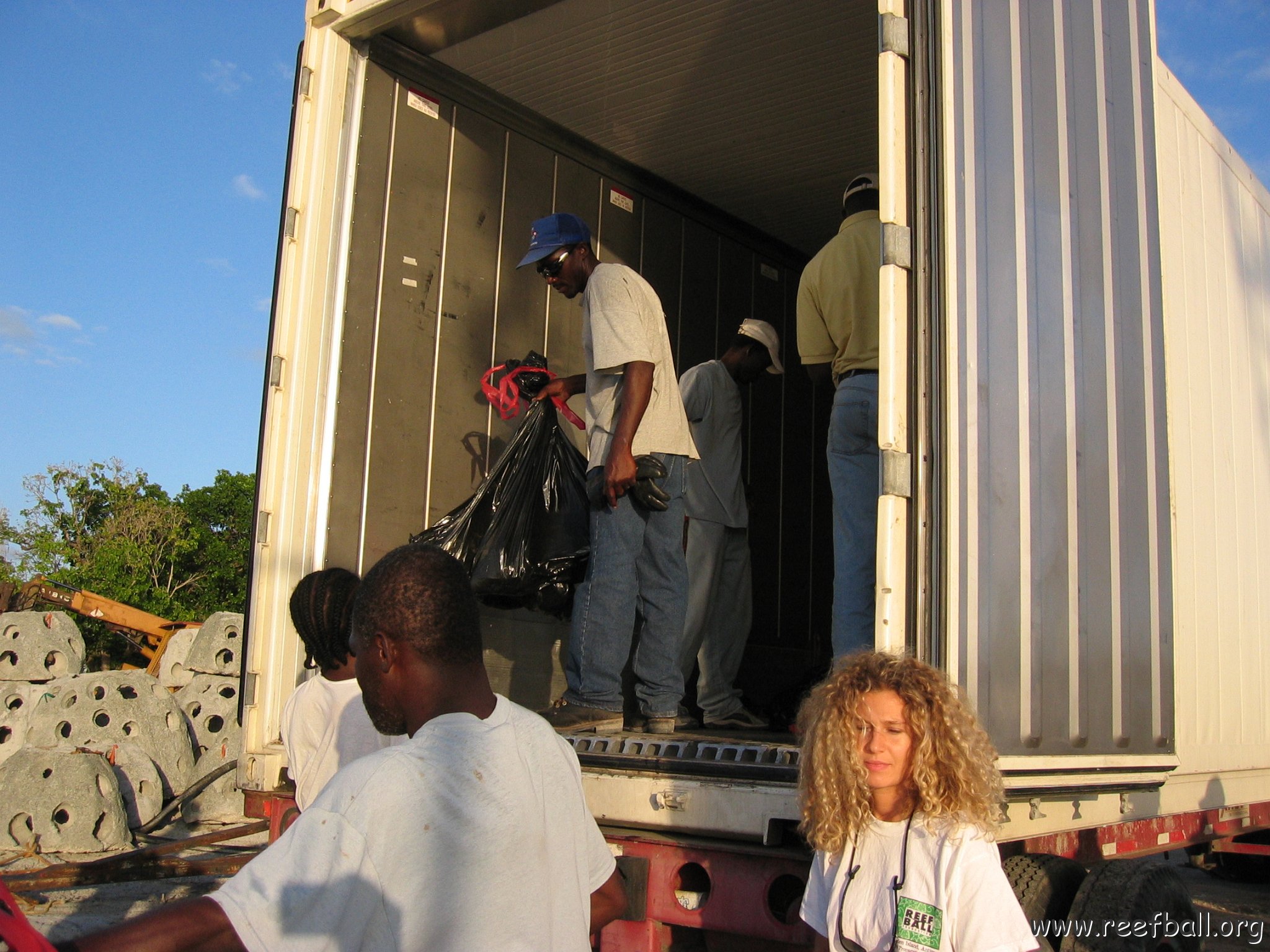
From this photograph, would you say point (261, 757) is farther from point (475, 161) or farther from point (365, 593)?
point (475, 161)

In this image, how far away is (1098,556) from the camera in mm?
2891

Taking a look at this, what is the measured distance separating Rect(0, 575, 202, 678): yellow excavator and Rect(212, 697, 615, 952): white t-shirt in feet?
42.5

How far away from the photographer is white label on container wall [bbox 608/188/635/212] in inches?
203

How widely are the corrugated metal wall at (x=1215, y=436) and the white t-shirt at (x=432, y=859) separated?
2.47 metres

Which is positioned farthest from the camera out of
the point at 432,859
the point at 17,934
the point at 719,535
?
the point at 719,535

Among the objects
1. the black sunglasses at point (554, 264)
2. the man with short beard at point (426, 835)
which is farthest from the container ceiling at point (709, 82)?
the man with short beard at point (426, 835)

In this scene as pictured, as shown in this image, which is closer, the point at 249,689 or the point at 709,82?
the point at 249,689

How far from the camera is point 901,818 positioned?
193 cm

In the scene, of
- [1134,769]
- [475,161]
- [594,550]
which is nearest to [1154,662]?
[1134,769]

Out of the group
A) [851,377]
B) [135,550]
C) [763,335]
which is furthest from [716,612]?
[135,550]

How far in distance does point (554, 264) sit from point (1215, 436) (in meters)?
2.50

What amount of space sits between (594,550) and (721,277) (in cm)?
256

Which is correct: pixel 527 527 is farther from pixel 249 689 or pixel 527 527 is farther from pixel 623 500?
pixel 249 689

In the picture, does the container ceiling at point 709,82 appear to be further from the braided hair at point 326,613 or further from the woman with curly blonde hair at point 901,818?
the woman with curly blonde hair at point 901,818
